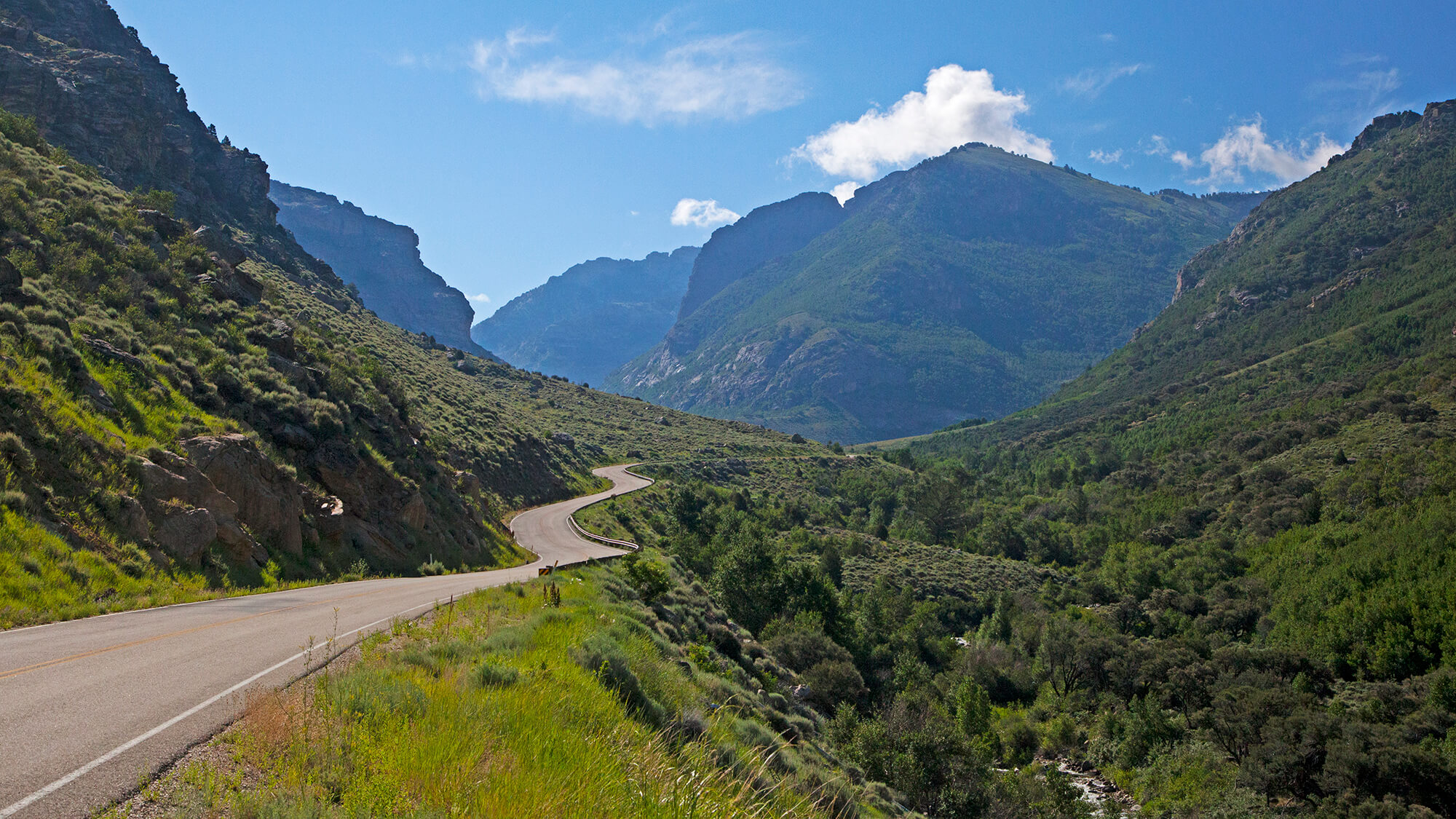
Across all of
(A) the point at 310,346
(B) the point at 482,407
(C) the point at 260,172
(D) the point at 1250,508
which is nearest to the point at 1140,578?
(D) the point at 1250,508

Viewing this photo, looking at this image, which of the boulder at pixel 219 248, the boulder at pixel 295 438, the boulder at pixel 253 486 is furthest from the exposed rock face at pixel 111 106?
the boulder at pixel 253 486

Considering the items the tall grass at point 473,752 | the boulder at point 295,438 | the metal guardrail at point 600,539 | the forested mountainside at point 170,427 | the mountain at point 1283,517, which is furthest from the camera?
the mountain at point 1283,517

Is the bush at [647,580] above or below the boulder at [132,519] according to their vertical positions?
below

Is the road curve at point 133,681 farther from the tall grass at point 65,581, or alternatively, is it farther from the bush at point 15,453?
the bush at point 15,453

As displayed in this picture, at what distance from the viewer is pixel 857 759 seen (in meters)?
24.7

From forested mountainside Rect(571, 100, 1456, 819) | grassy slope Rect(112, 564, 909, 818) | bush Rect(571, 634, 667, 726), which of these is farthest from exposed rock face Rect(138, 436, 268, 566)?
forested mountainside Rect(571, 100, 1456, 819)

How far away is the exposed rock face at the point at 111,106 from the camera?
4691cm

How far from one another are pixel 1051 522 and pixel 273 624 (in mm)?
95697

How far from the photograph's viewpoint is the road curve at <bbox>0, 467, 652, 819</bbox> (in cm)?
446

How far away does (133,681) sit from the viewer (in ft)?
22.2

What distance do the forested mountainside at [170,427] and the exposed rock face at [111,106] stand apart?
524 millimetres

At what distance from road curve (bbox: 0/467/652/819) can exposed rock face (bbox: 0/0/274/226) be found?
36558 mm

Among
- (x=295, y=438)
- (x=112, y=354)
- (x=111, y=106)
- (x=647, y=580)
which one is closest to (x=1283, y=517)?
(x=647, y=580)

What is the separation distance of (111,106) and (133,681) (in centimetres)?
6518
